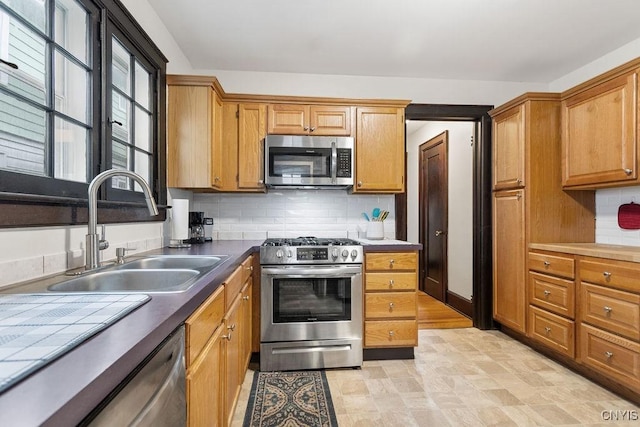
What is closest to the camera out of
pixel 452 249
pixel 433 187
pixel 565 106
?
pixel 565 106

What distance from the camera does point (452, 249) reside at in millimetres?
4000

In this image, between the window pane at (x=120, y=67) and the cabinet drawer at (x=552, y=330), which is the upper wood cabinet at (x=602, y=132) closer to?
the cabinet drawer at (x=552, y=330)

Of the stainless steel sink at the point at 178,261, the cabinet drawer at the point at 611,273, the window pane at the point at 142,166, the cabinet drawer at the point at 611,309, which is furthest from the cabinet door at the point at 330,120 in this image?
the cabinet drawer at the point at 611,309

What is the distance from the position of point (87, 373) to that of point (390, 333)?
7.58ft

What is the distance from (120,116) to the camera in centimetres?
190

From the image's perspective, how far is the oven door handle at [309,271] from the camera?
7.72ft

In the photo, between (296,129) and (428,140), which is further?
(428,140)

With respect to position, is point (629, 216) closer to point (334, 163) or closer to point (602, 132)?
point (602, 132)

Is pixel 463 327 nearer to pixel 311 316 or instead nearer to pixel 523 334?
pixel 523 334

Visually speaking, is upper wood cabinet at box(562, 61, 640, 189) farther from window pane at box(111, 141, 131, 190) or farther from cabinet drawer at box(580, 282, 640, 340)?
window pane at box(111, 141, 131, 190)

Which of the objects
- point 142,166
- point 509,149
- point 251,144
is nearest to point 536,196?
point 509,149

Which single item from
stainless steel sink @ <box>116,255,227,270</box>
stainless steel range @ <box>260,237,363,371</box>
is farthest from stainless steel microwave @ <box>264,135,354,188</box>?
stainless steel sink @ <box>116,255,227,270</box>

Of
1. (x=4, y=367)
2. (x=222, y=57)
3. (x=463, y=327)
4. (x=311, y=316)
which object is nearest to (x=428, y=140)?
(x=463, y=327)

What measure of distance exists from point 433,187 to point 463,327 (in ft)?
6.56
